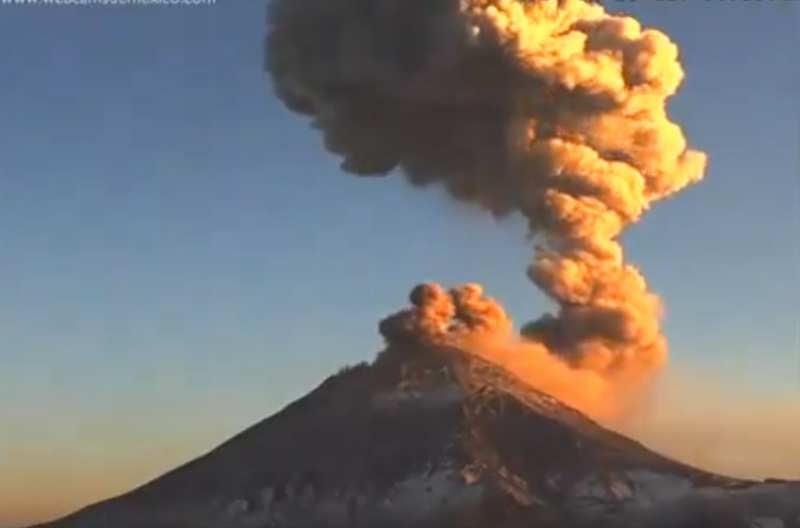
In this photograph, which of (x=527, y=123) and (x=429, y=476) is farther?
(x=527, y=123)

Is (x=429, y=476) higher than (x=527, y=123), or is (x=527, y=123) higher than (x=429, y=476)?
(x=527, y=123)

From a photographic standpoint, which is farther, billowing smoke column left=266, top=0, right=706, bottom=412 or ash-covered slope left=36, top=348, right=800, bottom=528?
ash-covered slope left=36, top=348, right=800, bottom=528

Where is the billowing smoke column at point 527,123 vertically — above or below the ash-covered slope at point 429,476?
above

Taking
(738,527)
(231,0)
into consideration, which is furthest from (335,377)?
(738,527)

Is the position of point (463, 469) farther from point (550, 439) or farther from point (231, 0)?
point (231, 0)

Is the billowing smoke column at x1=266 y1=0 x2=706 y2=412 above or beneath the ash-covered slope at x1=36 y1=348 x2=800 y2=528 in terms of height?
above
